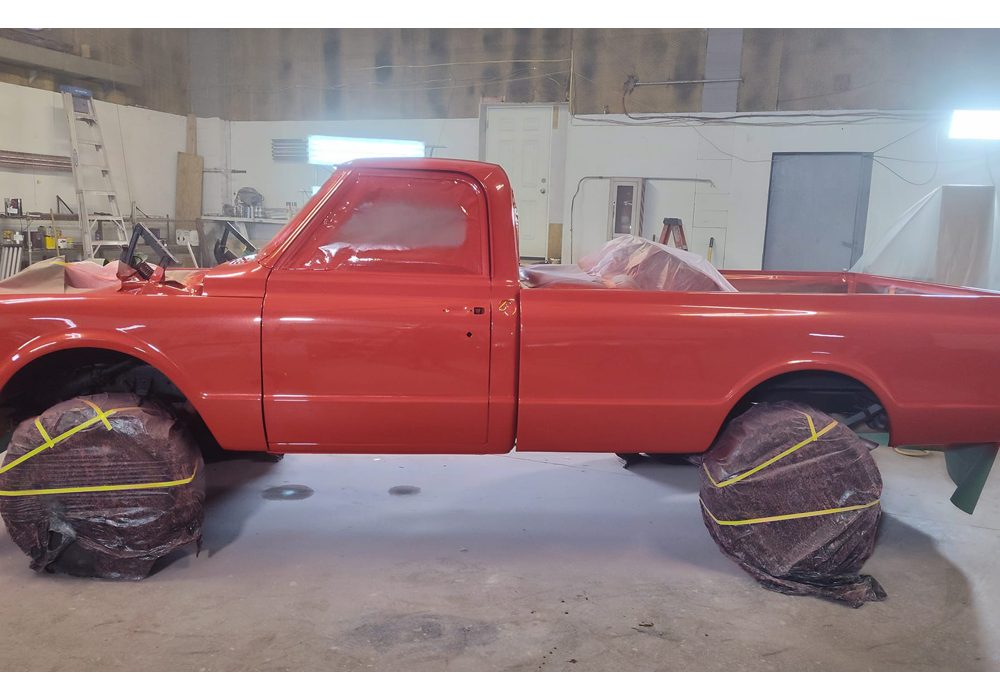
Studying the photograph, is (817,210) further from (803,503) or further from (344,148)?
(803,503)

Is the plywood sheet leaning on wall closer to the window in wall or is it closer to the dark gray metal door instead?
the dark gray metal door

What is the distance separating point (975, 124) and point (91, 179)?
12.3 meters

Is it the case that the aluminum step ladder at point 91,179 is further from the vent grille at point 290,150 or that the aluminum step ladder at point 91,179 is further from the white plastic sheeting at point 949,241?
the white plastic sheeting at point 949,241

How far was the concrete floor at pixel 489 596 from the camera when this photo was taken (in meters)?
2.37

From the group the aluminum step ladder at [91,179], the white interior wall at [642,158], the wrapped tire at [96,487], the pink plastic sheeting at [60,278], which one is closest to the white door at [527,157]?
the white interior wall at [642,158]

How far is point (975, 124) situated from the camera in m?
8.94

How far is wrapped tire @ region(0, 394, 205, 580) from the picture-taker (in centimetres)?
275

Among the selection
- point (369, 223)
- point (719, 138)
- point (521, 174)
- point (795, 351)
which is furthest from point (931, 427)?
point (521, 174)

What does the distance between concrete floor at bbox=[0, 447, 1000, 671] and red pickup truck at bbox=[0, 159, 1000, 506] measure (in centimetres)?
55

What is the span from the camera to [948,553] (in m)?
3.29

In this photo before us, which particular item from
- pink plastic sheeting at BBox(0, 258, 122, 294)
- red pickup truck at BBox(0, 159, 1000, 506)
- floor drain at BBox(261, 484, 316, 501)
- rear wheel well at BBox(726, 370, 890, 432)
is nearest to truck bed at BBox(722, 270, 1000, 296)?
rear wheel well at BBox(726, 370, 890, 432)

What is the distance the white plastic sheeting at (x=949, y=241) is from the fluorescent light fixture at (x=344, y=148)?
23.6 feet

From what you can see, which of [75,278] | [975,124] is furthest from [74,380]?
[975,124]
